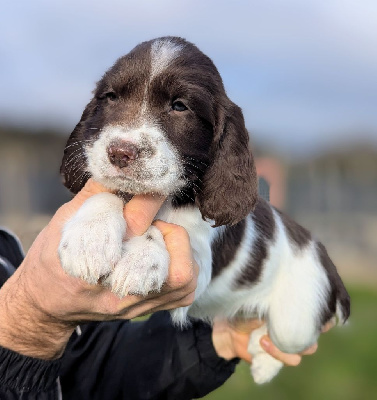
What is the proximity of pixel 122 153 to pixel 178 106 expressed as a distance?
0.59 meters

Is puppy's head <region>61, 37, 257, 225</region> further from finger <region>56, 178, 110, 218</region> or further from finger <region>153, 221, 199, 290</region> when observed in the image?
finger <region>153, 221, 199, 290</region>

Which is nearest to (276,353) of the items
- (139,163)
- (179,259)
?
(179,259)

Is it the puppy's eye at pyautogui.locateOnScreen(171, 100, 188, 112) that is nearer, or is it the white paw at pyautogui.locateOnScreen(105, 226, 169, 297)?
the white paw at pyautogui.locateOnScreen(105, 226, 169, 297)

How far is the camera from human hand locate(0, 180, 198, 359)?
281 cm

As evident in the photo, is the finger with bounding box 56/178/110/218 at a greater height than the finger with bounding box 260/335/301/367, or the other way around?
the finger with bounding box 56/178/110/218

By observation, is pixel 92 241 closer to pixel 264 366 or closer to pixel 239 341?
pixel 239 341

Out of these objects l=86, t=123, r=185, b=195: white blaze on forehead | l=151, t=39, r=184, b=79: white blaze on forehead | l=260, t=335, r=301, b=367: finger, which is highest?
l=151, t=39, r=184, b=79: white blaze on forehead

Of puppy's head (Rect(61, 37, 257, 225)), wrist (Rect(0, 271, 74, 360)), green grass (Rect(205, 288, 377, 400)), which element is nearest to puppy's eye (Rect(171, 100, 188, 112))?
puppy's head (Rect(61, 37, 257, 225))

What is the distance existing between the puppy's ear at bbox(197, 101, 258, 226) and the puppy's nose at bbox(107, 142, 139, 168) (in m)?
0.63

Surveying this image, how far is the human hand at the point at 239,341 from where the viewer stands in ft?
14.9

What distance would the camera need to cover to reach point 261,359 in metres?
4.62

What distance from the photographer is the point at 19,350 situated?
10.6ft

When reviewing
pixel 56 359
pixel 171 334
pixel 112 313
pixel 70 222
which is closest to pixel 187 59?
pixel 70 222

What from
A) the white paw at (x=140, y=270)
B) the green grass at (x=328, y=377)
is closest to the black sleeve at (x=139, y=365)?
the white paw at (x=140, y=270)
